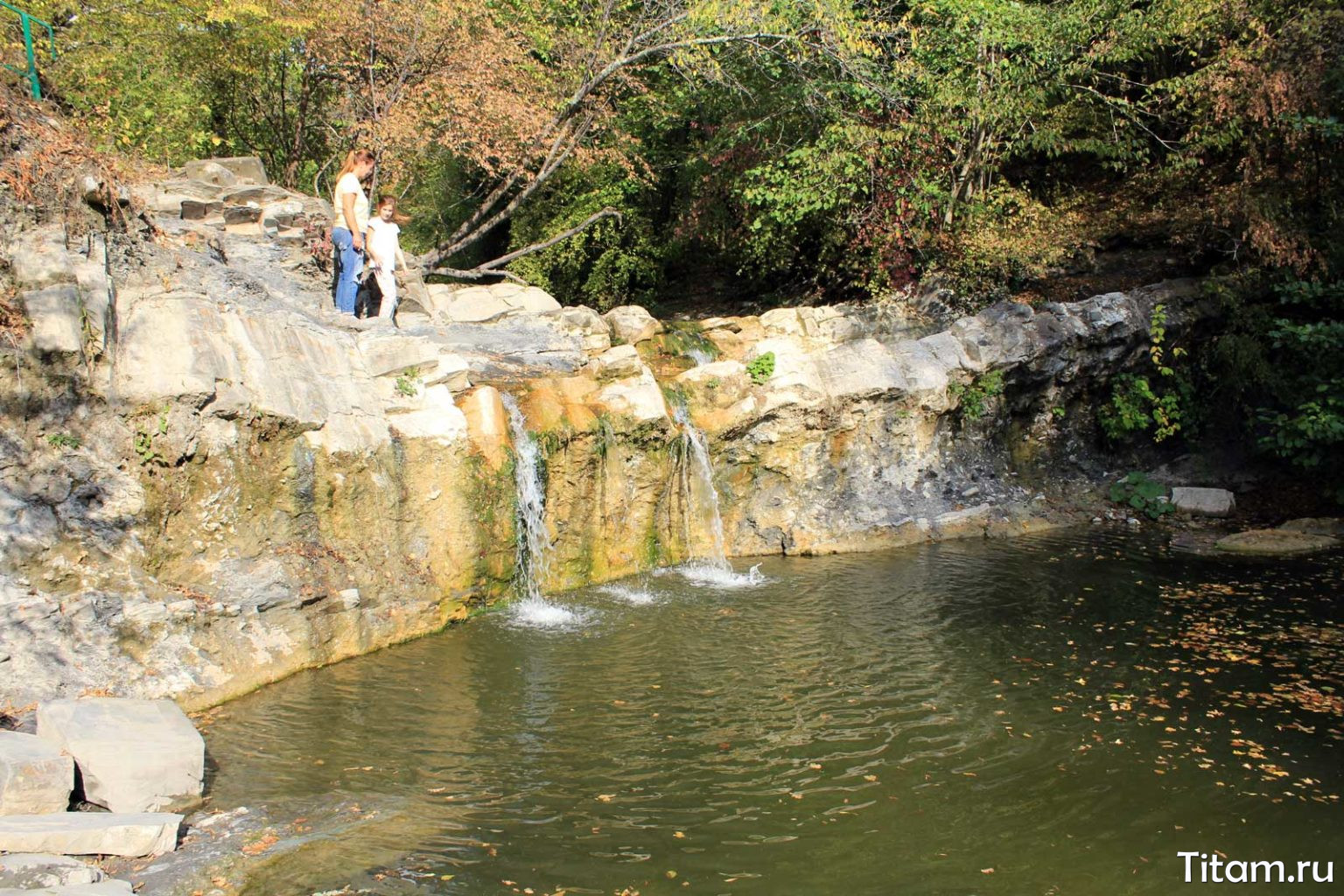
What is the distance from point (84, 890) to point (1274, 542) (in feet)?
42.6

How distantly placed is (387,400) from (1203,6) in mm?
13286

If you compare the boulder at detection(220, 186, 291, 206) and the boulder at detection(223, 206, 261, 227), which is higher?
the boulder at detection(220, 186, 291, 206)

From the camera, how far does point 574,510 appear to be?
36.8 ft

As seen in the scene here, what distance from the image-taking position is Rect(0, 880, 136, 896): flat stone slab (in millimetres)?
4340

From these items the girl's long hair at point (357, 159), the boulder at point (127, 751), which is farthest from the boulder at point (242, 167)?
the boulder at point (127, 751)

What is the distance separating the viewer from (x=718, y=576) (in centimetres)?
1163

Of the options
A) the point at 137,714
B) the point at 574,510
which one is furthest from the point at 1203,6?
the point at 137,714

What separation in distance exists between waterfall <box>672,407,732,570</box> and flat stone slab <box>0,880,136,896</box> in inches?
325

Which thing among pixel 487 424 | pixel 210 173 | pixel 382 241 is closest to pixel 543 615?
pixel 487 424

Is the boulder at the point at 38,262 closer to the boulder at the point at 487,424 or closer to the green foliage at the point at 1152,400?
the boulder at the point at 487,424

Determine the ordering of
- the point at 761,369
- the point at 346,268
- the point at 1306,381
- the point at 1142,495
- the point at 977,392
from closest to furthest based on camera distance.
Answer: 1. the point at 346,268
2. the point at 761,369
3. the point at 1306,381
4. the point at 977,392
5. the point at 1142,495

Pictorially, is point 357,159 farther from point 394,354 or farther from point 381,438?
point 381,438

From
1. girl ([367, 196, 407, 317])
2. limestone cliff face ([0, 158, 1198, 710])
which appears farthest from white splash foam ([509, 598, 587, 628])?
girl ([367, 196, 407, 317])

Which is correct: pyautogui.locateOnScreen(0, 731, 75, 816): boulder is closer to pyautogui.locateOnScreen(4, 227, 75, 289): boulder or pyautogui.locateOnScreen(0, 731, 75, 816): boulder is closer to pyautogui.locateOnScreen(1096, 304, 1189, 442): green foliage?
pyautogui.locateOnScreen(4, 227, 75, 289): boulder
